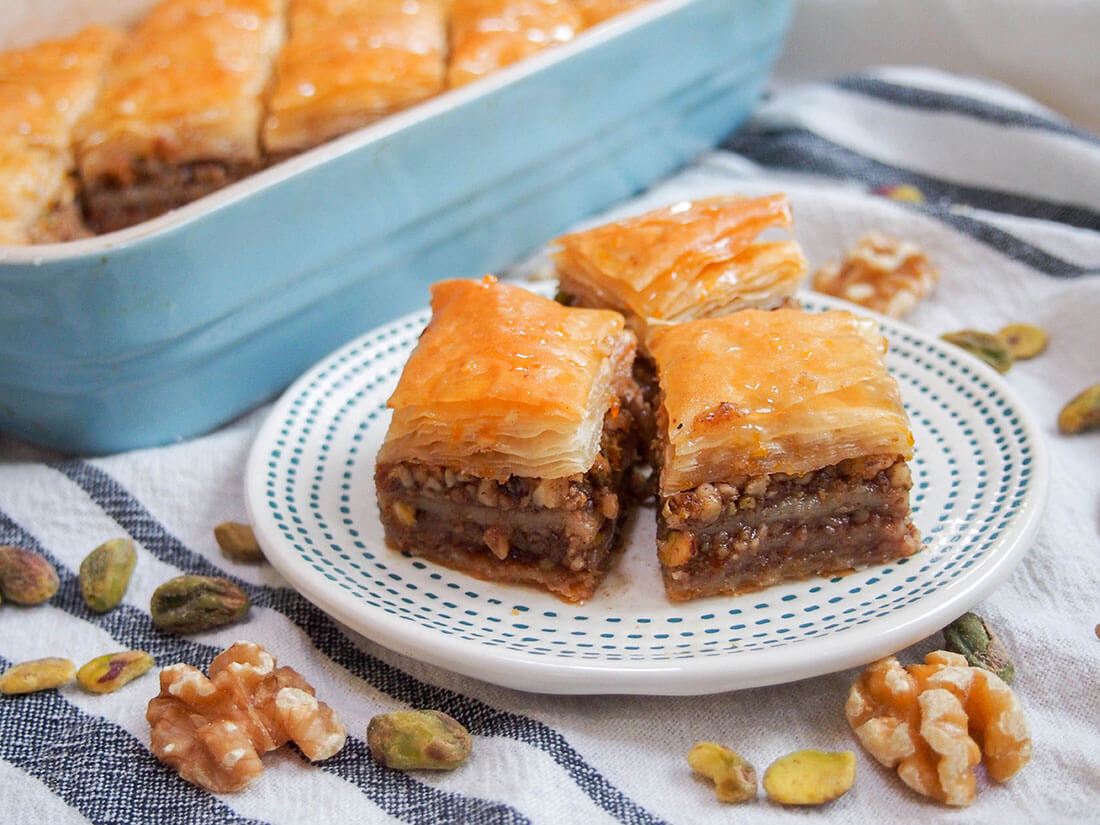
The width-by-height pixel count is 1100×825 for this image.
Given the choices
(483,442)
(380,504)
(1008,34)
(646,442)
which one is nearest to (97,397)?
(380,504)

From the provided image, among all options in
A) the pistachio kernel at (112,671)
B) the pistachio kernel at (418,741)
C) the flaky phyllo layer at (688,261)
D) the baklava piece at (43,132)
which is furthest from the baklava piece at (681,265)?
the baklava piece at (43,132)

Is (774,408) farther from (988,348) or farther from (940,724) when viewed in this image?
(988,348)

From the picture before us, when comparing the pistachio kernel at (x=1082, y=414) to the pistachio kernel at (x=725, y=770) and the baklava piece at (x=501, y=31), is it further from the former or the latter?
the baklava piece at (x=501, y=31)

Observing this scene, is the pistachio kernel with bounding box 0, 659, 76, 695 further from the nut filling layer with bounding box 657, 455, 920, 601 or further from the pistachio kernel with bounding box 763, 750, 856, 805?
the pistachio kernel with bounding box 763, 750, 856, 805

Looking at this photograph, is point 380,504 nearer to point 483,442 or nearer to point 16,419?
point 483,442

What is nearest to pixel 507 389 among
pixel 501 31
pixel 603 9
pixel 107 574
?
pixel 107 574

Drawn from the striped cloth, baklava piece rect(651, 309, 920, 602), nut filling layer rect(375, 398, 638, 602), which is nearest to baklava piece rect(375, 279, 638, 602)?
nut filling layer rect(375, 398, 638, 602)
